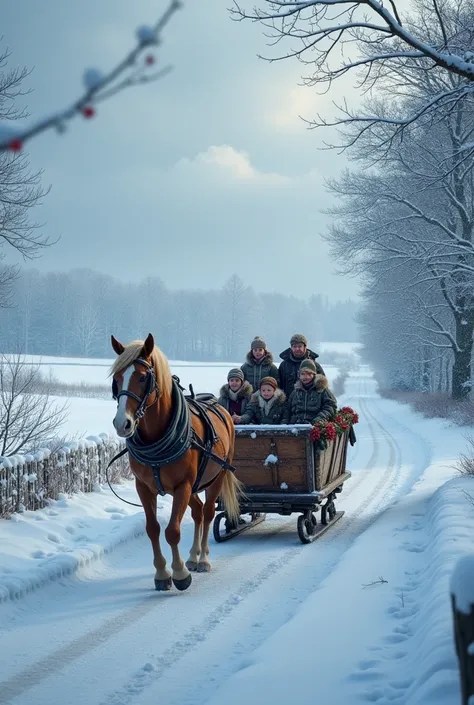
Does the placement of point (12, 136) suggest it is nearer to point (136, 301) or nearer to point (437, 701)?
point (437, 701)

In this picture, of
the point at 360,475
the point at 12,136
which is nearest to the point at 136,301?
the point at 360,475

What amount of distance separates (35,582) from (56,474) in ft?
12.1

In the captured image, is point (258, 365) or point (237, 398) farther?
point (258, 365)

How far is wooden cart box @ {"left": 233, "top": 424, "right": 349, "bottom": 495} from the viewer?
8.98 meters

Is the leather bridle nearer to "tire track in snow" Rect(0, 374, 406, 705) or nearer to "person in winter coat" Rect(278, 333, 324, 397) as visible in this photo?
"tire track in snow" Rect(0, 374, 406, 705)

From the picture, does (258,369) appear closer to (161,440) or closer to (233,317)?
(161,440)

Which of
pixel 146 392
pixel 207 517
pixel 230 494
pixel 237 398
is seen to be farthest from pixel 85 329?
pixel 146 392

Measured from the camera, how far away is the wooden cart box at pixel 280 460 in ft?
29.5

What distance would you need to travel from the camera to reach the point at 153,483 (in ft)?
22.4

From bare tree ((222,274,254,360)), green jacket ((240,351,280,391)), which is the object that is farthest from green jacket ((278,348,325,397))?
bare tree ((222,274,254,360))

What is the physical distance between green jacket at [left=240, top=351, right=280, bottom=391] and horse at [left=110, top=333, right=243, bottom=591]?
303 cm

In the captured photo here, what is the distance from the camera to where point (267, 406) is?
9953 millimetres

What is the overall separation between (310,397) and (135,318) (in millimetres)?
76345

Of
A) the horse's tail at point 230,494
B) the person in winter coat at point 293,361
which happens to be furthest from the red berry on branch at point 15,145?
the person in winter coat at point 293,361
